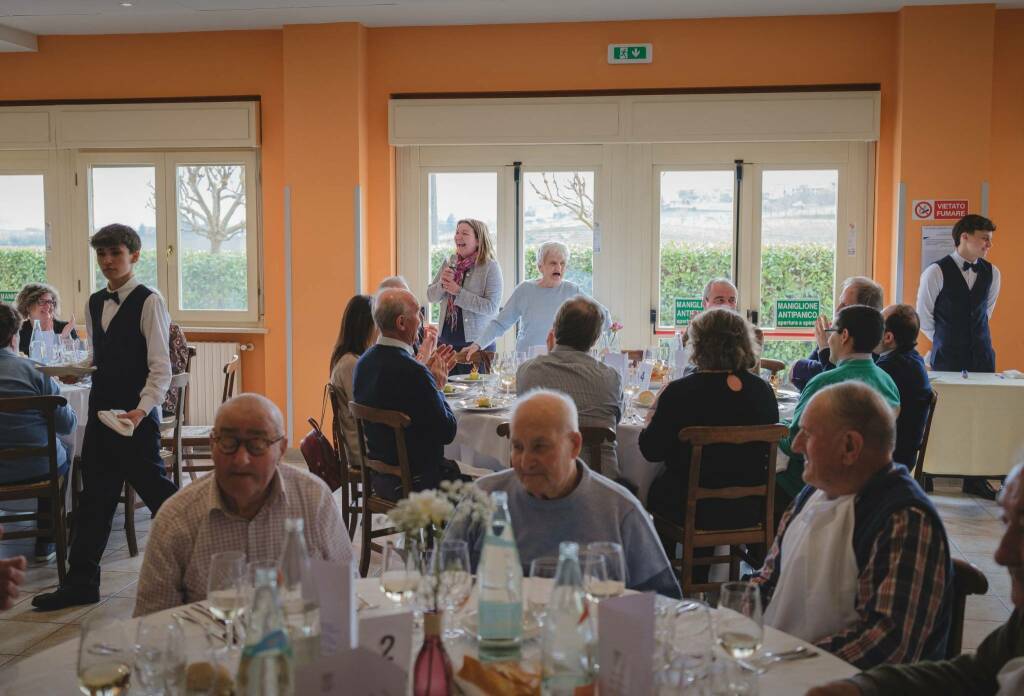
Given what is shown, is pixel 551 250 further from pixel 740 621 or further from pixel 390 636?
pixel 390 636

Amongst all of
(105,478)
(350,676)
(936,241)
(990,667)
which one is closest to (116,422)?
(105,478)

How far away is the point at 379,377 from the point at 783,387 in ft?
8.46

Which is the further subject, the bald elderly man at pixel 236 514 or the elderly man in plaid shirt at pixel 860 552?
the bald elderly man at pixel 236 514

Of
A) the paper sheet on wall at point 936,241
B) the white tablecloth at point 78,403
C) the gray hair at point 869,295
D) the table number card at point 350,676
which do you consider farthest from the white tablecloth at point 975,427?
the table number card at point 350,676

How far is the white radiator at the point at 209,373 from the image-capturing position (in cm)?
808

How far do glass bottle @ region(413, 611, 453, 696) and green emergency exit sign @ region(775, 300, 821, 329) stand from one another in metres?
6.45

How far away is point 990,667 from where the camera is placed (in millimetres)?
1979

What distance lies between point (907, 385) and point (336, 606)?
11.1ft

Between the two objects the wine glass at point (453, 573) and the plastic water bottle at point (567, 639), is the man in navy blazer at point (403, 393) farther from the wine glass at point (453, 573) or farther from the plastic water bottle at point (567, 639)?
the plastic water bottle at point (567, 639)

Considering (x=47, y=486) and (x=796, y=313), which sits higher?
(x=796, y=313)

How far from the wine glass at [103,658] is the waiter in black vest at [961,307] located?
6.27 meters

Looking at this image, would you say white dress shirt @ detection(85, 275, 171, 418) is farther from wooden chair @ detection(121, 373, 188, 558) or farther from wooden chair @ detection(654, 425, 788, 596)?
wooden chair @ detection(654, 425, 788, 596)

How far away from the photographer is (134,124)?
8008mm

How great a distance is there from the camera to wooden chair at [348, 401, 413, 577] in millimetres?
4086
